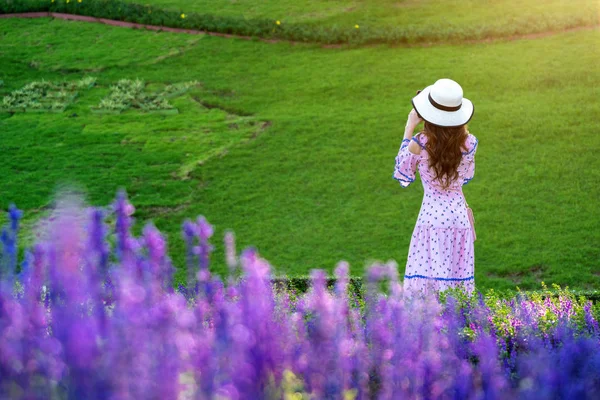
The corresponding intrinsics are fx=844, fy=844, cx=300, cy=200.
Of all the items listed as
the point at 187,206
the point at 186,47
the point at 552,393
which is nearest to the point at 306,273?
the point at 187,206

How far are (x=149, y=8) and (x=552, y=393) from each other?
16113 mm

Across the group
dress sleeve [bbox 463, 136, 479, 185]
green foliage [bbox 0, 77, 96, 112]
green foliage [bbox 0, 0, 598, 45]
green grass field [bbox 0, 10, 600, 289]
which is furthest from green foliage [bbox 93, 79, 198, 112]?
dress sleeve [bbox 463, 136, 479, 185]

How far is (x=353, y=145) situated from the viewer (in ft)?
35.8

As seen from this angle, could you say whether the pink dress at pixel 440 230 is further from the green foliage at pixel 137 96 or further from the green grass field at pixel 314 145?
the green foliage at pixel 137 96

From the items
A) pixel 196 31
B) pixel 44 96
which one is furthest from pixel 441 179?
pixel 196 31

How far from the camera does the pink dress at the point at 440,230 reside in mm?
5398

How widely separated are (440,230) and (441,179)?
0.34m

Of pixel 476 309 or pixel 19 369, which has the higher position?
pixel 19 369

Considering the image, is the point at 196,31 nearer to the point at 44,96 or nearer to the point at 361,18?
the point at 361,18

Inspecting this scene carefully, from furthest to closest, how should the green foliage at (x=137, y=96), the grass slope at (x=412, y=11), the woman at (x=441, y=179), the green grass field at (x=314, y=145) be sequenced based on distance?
the grass slope at (x=412, y=11), the green foliage at (x=137, y=96), the green grass field at (x=314, y=145), the woman at (x=441, y=179)

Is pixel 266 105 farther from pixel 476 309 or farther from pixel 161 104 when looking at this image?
pixel 476 309

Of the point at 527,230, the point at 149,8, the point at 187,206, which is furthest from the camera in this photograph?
the point at 149,8

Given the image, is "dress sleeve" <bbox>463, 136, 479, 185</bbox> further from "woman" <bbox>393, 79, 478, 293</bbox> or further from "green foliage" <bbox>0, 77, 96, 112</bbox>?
"green foliage" <bbox>0, 77, 96, 112</bbox>

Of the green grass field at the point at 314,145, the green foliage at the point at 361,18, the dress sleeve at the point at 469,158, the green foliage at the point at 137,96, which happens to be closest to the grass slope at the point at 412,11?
the green foliage at the point at 361,18
